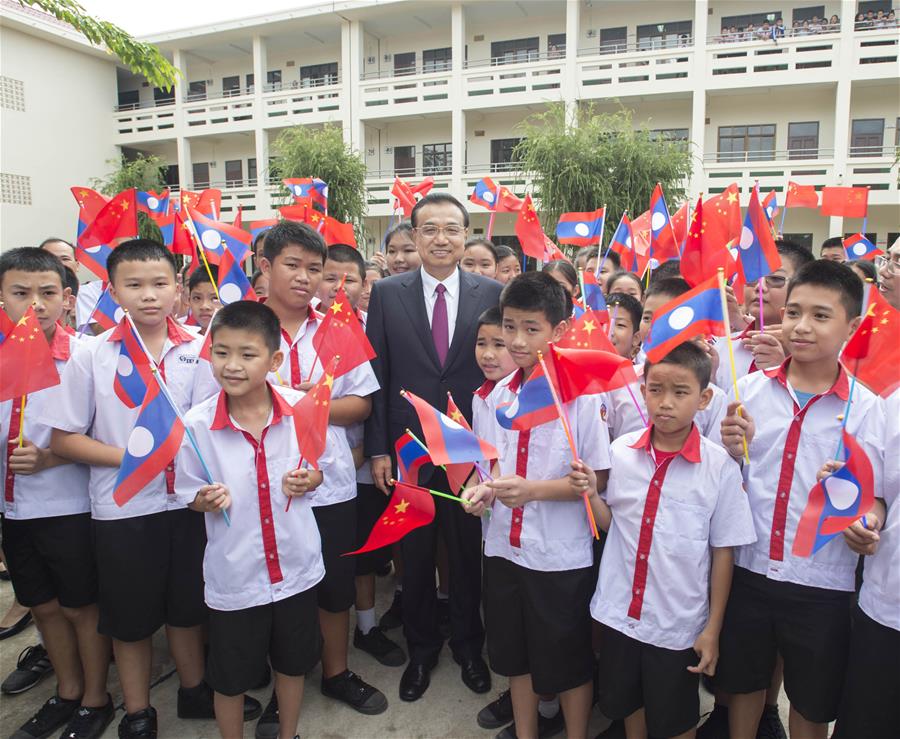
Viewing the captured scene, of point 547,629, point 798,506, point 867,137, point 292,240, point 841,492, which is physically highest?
point 867,137

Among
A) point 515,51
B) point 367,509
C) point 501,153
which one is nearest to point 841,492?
point 367,509

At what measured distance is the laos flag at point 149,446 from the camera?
2.06 meters

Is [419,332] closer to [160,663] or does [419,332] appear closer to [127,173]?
[160,663]

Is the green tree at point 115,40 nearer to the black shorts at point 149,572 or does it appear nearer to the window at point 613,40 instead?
the black shorts at point 149,572

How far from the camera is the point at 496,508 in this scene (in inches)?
95.2

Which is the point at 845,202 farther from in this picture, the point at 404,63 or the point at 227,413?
the point at 404,63

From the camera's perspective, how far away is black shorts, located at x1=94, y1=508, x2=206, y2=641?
7.80 feet

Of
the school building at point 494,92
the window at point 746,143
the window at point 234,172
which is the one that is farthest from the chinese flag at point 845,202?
the window at point 234,172

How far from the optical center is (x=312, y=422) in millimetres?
2225

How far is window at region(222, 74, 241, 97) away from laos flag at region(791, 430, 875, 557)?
27.0 metres

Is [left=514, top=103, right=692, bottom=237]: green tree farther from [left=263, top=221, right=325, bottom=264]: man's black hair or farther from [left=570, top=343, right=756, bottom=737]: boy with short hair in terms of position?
[left=570, top=343, right=756, bottom=737]: boy with short hair

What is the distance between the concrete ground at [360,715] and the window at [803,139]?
20.0m

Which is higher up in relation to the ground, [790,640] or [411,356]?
[411,356]

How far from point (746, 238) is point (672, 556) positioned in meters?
1.65
